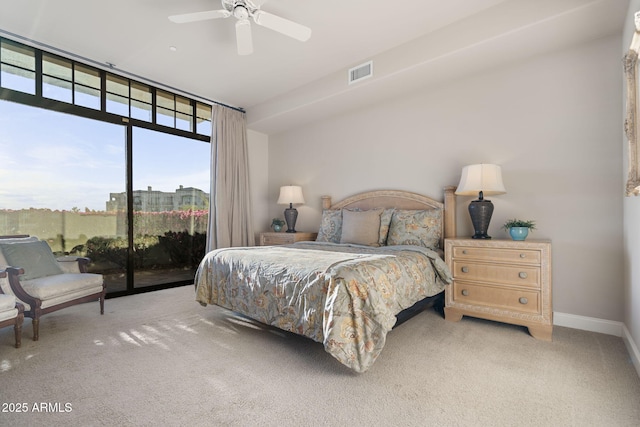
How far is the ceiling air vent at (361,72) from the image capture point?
11.2 feet

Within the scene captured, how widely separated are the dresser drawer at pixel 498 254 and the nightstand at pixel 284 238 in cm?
220

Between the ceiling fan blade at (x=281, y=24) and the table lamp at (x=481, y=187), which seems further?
the table lamp at (x=481, y=187)

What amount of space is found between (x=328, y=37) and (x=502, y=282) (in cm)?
279

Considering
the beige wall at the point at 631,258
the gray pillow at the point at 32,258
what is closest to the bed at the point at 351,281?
the beige wall at the point at 631,258

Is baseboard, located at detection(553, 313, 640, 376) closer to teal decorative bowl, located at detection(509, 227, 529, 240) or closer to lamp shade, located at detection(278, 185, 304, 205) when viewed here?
teal decorative bowl, located at detection(509, 227, 529, 240)

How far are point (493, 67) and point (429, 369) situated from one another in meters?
2.96

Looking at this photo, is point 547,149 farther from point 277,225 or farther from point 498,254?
point 277,225

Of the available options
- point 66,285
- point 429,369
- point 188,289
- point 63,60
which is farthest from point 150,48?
point 429,369

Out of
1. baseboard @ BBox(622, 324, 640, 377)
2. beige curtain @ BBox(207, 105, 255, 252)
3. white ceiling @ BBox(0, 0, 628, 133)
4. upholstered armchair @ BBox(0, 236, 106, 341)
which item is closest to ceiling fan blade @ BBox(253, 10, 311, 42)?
white ceiling @ BBox(0, 0, 628, 133)

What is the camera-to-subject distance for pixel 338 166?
14.8 feet

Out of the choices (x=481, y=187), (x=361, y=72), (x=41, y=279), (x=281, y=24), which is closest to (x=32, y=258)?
(x=41, y=279)

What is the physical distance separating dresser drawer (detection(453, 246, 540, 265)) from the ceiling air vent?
2.11 m

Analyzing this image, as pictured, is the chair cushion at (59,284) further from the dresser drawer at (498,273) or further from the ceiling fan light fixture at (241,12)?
the dresser drawer at (498,273)

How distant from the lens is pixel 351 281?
187 cm
